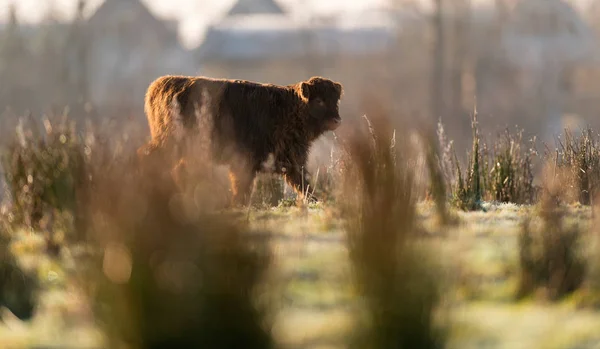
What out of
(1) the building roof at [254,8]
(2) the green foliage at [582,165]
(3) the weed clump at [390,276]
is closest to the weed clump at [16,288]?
(3) the weed clump at [390,276]

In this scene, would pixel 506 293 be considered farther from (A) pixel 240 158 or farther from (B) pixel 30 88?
(B) pixel 30 88

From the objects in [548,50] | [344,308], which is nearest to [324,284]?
[344,308]

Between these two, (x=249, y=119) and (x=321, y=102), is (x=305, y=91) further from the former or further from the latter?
(x=249, y=119)

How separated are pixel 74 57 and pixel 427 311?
1955 inches

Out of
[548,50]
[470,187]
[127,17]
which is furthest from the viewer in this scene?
[548,50]

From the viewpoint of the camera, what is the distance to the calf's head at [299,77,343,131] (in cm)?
1074

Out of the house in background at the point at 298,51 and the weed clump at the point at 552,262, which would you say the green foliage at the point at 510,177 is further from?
the house in background at the point at 298,51

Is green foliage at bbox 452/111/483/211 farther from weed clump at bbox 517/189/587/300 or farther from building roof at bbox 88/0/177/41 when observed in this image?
building roof at bbox 88/0/177/41

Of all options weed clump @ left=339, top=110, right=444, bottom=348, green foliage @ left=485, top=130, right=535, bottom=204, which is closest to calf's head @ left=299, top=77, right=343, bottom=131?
green foliage @ left=485, top=130, right=535, bottom=204

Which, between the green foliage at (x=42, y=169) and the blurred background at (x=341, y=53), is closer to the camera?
the green foliage at (x=42, y=169)

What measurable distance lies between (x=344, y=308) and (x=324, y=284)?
476 mm

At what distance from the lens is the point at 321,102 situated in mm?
10805

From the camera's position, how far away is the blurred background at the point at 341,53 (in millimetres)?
49062

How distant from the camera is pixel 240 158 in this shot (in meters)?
10.1
